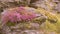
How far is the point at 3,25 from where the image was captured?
5207mm

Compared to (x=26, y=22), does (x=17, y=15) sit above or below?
above

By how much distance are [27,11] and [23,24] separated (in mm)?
478

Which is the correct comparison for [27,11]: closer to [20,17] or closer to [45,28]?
[20,17]

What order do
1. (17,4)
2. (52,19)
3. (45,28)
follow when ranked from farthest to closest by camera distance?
(17,4), (52,19), (45,28)

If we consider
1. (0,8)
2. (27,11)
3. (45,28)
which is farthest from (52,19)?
(0,8)

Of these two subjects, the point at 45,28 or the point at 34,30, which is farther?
the point at 45,28

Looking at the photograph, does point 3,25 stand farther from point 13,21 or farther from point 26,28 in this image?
point 26,28

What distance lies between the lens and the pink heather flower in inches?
202

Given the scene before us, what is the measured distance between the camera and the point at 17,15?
5.19 m

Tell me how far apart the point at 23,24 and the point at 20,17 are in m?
0.21

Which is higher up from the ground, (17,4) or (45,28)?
(17,4)

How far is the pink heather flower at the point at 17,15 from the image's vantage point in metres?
5.14

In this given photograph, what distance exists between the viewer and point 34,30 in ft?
16.4

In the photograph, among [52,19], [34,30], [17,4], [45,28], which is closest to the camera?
[34,30]
